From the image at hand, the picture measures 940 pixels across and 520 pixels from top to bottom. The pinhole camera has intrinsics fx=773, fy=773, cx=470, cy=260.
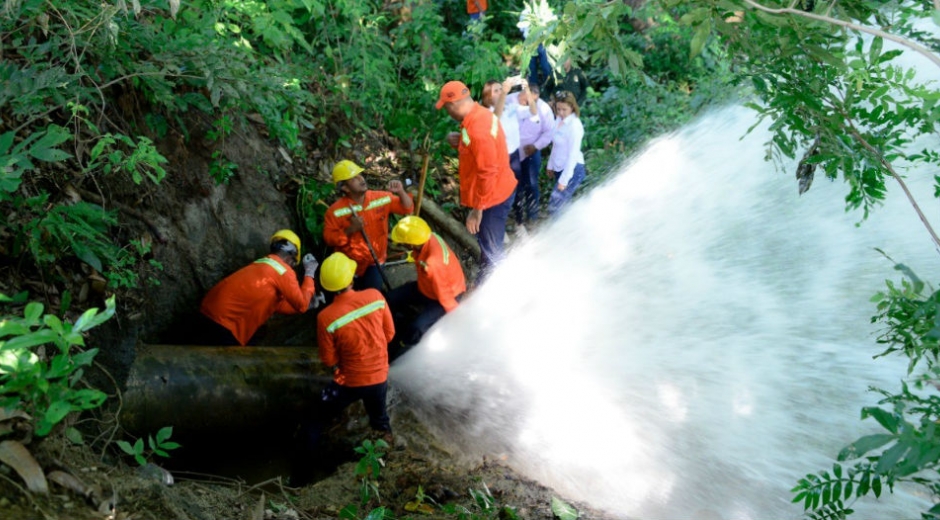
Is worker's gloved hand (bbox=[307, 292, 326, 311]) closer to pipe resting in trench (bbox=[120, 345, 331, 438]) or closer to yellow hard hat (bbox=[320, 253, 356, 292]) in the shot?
pipe resting in trench (bbox=[120, 345, 331, 438])

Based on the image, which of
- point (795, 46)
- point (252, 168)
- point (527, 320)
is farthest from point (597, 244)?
point (795, 46)

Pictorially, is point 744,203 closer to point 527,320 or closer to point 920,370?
point 527,320

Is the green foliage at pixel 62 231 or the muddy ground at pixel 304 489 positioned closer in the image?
the muddy ground at pixel 304 489

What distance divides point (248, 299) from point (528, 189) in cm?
385

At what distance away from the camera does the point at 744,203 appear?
320 inches

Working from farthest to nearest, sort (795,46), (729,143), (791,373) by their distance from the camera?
(729,143), (791,373), (795,46)

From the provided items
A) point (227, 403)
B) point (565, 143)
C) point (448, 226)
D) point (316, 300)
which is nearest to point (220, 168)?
point (316, 300)

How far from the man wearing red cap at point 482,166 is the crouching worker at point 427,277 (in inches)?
22.4

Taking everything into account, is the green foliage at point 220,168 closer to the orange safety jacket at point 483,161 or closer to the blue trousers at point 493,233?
the orange safety jacket at point 483,161

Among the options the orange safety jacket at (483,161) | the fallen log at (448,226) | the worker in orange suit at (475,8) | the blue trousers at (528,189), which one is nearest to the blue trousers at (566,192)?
the blue trousers at (528,189)

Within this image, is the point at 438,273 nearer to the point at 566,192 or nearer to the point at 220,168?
the point at 220,168

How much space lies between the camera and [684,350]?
6262mm

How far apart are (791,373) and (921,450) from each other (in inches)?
144

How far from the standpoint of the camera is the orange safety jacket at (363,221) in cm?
727
